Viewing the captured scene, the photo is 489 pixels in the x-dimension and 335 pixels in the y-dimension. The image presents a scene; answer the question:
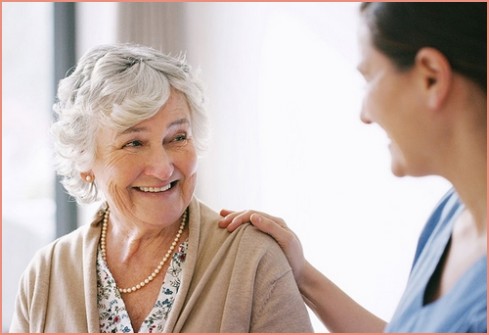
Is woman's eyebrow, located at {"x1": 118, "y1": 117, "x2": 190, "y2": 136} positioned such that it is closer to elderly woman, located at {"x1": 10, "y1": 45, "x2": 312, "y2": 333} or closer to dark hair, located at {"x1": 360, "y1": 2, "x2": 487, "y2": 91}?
elderly woman, located at {"x1": 10, "y1": 45, "x2": 312, "y2": 333}

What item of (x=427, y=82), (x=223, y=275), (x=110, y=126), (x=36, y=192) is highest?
(x=427, y=82)

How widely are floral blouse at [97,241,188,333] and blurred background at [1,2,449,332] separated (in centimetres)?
58

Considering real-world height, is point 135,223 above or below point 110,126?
below

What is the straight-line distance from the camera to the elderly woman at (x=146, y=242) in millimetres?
1224

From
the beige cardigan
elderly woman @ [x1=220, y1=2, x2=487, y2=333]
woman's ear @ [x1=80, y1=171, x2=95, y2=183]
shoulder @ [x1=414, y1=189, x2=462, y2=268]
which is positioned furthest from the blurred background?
elderly woman @ [x1=220, y1=2, x2=487, y2=333]

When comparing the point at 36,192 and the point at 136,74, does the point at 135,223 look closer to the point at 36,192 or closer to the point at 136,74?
the point at 136,74

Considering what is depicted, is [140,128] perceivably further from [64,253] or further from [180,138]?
[64,253]

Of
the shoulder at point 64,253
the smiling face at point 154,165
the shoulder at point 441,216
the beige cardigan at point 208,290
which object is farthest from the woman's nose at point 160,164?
the shoulder at point 441,216

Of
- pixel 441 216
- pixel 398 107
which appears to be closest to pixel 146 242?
pixel 441 216

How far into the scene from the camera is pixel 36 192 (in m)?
2.65

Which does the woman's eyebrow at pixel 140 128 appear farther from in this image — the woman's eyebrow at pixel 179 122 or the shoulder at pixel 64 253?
the shoulder at pixel 64 253

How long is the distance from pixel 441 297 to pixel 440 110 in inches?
8.0

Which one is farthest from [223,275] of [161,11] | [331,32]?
[161,11]

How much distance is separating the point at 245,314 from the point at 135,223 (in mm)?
279
